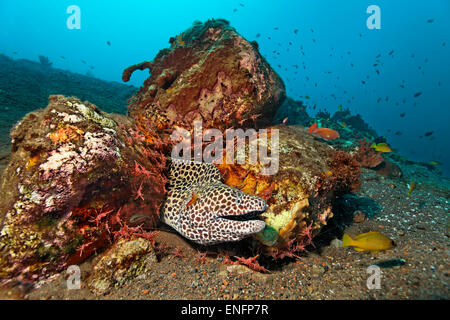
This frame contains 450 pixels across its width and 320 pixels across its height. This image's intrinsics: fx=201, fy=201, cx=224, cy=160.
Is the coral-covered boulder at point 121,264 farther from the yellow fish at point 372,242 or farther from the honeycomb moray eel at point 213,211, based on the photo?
the yellow fish at point 372,242

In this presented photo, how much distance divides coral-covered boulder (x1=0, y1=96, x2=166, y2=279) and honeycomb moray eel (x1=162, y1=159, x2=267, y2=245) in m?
0.67

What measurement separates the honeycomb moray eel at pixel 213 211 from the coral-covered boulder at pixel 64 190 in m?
→ 0.67

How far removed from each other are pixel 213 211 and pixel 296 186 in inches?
64.7

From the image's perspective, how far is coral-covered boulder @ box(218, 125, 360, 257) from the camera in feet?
11.5

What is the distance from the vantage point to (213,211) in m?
3.25

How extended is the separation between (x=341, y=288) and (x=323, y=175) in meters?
1.88

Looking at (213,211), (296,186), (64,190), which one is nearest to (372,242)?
(296,186)

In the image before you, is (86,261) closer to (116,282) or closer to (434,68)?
(116,282)

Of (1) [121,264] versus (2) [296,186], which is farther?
(2) [296,186]

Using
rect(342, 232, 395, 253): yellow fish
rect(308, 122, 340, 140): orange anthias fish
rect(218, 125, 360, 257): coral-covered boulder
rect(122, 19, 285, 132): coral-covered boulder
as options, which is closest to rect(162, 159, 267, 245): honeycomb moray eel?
rect(218, 125, 360, 257): coral-covered boulder

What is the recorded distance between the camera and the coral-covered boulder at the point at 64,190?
2.55 metres

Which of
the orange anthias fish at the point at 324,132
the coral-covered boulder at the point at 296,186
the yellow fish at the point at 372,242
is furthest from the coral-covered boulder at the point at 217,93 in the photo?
the yellow fish at the point at 372,242

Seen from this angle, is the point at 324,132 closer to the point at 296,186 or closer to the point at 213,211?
the point at 296,186

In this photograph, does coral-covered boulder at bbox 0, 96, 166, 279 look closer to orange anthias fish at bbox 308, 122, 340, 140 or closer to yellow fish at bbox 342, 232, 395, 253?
yellow fish at bbox 342, 232, 395, 253
